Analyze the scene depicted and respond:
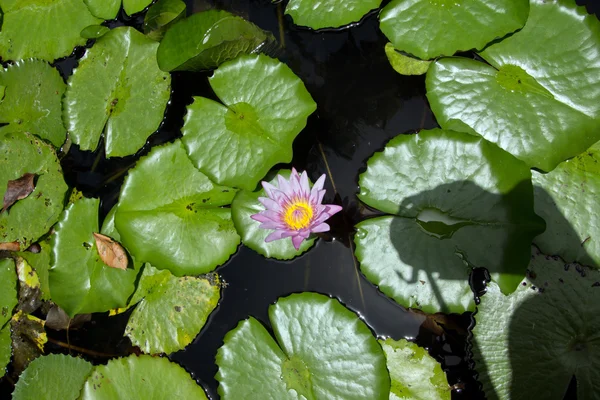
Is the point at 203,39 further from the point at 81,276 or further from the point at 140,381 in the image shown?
the point at 140,381

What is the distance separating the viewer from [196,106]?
250 cm

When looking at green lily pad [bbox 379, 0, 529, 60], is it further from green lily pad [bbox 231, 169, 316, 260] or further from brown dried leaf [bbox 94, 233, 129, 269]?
brown dried leaf [bbox 94, 233, 129, 269]

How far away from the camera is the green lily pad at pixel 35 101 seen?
3.04 metres

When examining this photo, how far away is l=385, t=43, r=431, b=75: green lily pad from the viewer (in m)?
2.59

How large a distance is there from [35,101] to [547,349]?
3.40 meters

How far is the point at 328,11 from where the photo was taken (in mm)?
2590

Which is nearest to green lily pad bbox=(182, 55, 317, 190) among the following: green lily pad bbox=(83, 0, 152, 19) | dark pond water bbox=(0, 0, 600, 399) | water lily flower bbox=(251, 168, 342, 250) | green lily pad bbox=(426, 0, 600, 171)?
water lily flower bbox=(251, 168, 342, 250)

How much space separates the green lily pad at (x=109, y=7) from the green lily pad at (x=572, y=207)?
8.62ft

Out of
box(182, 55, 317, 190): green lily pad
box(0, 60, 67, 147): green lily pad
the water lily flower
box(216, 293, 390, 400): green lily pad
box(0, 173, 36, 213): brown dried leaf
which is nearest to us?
the water lily flower

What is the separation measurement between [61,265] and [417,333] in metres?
2.06

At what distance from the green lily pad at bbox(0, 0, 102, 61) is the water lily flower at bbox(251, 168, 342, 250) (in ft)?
6.48

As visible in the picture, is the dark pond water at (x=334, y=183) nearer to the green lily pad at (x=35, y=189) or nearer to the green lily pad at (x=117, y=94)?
the green lily pad at (x=117, y=94)

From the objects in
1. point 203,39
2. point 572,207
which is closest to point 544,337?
point 572,207

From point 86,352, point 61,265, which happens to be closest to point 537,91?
point 61,265
